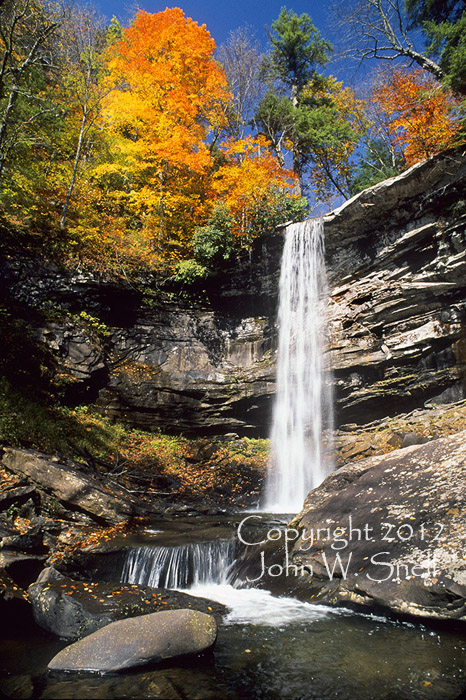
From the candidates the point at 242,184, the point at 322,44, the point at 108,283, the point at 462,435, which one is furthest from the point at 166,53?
the point at 462,435

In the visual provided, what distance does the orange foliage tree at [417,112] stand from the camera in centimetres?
1099

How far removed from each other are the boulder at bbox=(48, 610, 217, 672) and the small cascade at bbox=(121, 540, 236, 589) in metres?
2.20

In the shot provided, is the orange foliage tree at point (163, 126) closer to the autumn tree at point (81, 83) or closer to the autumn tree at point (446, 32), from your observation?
the autumn tree at point (81, 83)

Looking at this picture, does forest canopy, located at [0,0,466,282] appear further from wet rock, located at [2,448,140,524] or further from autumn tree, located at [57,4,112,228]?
wet rock, located at [2,448,140,524]

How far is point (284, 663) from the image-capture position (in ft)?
11.2

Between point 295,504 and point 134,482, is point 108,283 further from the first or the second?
point 295,504

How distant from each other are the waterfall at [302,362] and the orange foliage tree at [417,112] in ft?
14.8

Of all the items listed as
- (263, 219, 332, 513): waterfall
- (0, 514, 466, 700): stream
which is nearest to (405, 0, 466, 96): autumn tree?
(263, 219, 332, 513): waterfall

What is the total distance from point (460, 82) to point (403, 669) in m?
14.6

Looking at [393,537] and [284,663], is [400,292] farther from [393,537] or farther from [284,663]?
[284,663]

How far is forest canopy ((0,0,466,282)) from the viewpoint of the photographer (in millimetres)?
12578

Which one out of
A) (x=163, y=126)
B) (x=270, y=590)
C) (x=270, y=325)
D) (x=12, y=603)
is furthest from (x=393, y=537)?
(x=163, y=126)

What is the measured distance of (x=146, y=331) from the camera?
13953mm

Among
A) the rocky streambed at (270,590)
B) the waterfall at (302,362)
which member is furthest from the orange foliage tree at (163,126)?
the rocky streambed at (270,590)
